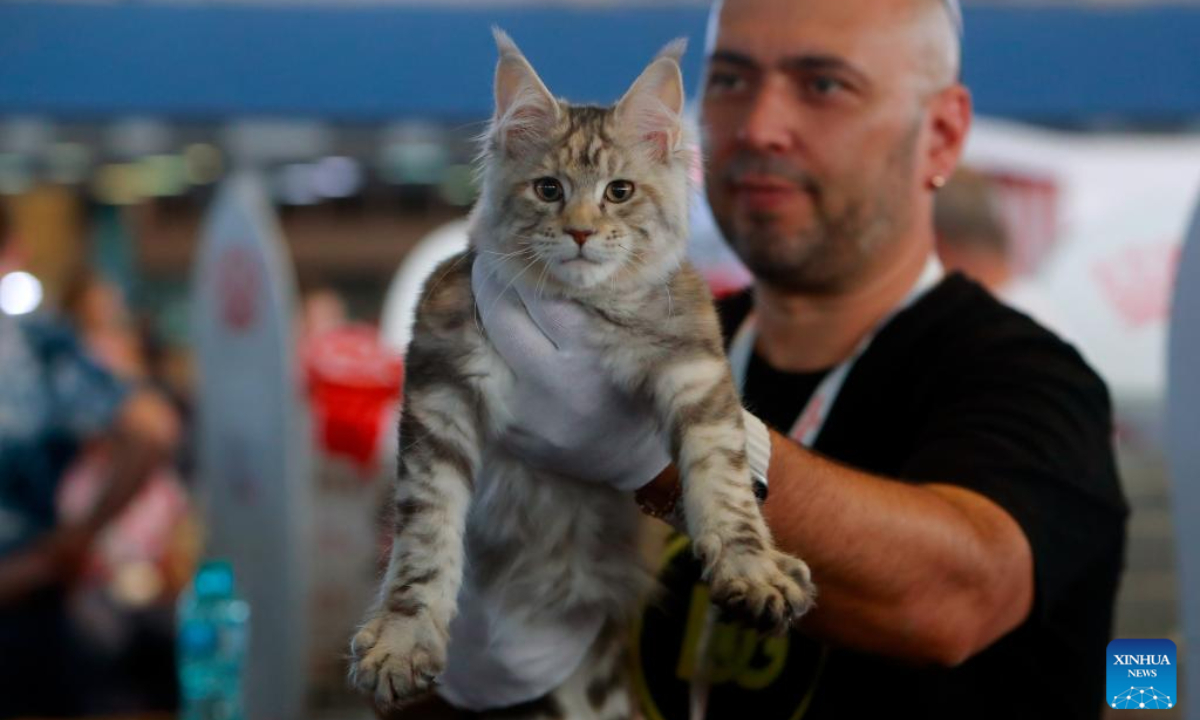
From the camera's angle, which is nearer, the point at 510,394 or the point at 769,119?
the point at 510,394

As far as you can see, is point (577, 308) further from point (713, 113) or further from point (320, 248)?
point (320, 248)

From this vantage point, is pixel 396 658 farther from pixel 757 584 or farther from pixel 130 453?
pixel 130 453

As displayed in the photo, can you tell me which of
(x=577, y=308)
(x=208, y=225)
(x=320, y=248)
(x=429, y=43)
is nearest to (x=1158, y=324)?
(x=429, y=43)

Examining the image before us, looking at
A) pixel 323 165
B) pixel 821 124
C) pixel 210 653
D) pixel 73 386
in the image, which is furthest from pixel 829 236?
pixel 323 165

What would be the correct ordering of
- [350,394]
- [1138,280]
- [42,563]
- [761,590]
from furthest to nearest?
[1138,280]
[350,394]
[42,563]
[761,590]

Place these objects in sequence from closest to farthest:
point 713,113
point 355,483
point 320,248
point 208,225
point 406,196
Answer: point 713,113
point 208,225
point 355,483
point 406,196
point 320,248

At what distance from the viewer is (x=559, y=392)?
4.43 ft

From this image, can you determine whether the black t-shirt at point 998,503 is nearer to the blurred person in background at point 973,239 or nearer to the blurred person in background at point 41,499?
the blurred person in background at point 973,239

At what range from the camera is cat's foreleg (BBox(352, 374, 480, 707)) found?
3.86 feet

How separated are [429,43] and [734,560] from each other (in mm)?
4454

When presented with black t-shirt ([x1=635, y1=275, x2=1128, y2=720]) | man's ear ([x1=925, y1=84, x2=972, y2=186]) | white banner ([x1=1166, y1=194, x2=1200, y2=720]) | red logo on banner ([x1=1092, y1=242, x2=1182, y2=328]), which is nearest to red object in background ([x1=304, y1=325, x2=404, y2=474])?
red logo on banner ([x1=1092, y1=242, x2=1182, y2=328])

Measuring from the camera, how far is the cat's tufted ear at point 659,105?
1195mm

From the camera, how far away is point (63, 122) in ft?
19.0

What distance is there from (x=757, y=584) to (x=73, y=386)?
3.58 metres
